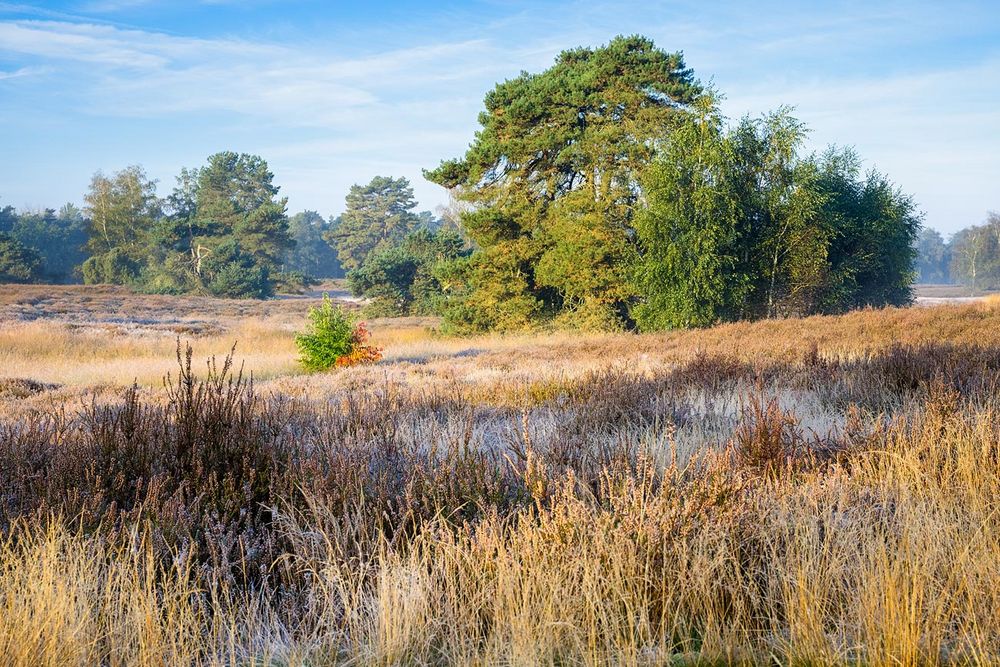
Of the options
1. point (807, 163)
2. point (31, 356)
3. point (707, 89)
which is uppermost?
point (707, 89)

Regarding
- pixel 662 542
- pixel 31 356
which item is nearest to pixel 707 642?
pixel 662 542

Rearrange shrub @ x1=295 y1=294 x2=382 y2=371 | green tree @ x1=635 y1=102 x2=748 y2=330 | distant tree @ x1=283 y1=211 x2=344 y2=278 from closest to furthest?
1. shrub @ x1=295 y1=294 x2=382 y2=371
2. green tree @ x1=635 y1=102 x2=748 y2=330
3. distant tree @ x1=283 y1=211 x2=344 y2=278

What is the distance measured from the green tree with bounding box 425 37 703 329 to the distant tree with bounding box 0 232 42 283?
39516 mm

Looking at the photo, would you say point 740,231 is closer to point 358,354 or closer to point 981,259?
point 358,354

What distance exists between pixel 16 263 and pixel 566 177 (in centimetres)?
4412

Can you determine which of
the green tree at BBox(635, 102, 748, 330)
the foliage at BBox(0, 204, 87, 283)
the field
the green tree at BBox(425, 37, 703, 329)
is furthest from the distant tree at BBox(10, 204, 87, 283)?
the field

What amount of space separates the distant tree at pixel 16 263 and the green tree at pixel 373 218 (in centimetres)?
2889

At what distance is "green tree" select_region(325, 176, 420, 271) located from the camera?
78.4 metres

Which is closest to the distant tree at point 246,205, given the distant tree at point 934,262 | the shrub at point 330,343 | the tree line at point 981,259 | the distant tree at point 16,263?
the distant tree at point 16,263

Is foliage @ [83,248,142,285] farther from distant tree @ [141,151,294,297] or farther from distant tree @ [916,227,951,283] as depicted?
distant tree @ [916,227,951,283]

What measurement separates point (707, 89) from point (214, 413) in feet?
81.1

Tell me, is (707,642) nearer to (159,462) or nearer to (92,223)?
(159,462)

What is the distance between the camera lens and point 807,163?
82.5 feet

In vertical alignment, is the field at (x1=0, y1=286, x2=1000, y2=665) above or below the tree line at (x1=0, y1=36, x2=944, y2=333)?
below
